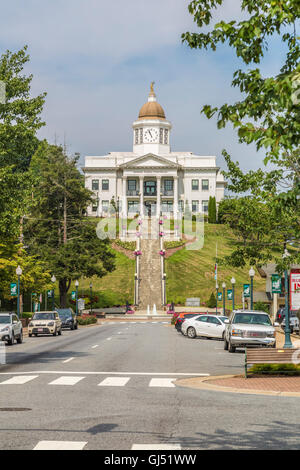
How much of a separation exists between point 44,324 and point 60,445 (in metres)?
32.1

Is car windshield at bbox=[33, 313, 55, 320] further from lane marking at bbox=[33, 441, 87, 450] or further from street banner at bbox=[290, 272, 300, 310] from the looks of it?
lane marking at bbox=[33, 441, 87, 450]

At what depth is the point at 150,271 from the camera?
95250 millimetres

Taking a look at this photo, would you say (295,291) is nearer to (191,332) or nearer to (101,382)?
(101,382)

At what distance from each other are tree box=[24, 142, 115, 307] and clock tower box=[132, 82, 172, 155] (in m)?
62.2

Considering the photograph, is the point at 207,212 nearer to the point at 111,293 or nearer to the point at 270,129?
the point at 111,293

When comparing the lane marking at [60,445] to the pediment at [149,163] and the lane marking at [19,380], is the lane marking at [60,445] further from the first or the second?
the pediment at [149,163]

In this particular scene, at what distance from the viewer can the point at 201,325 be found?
128 ft

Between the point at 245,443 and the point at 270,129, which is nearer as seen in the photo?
the point at 270,129

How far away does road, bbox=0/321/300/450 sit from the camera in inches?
363

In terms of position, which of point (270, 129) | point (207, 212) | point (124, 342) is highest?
point (207, 212)

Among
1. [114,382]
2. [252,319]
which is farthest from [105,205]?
[114,382]

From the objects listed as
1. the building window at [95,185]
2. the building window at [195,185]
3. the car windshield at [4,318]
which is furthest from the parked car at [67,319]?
the building window at [195,185]

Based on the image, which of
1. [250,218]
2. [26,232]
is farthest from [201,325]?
[26,232]

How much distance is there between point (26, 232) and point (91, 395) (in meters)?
66.6
